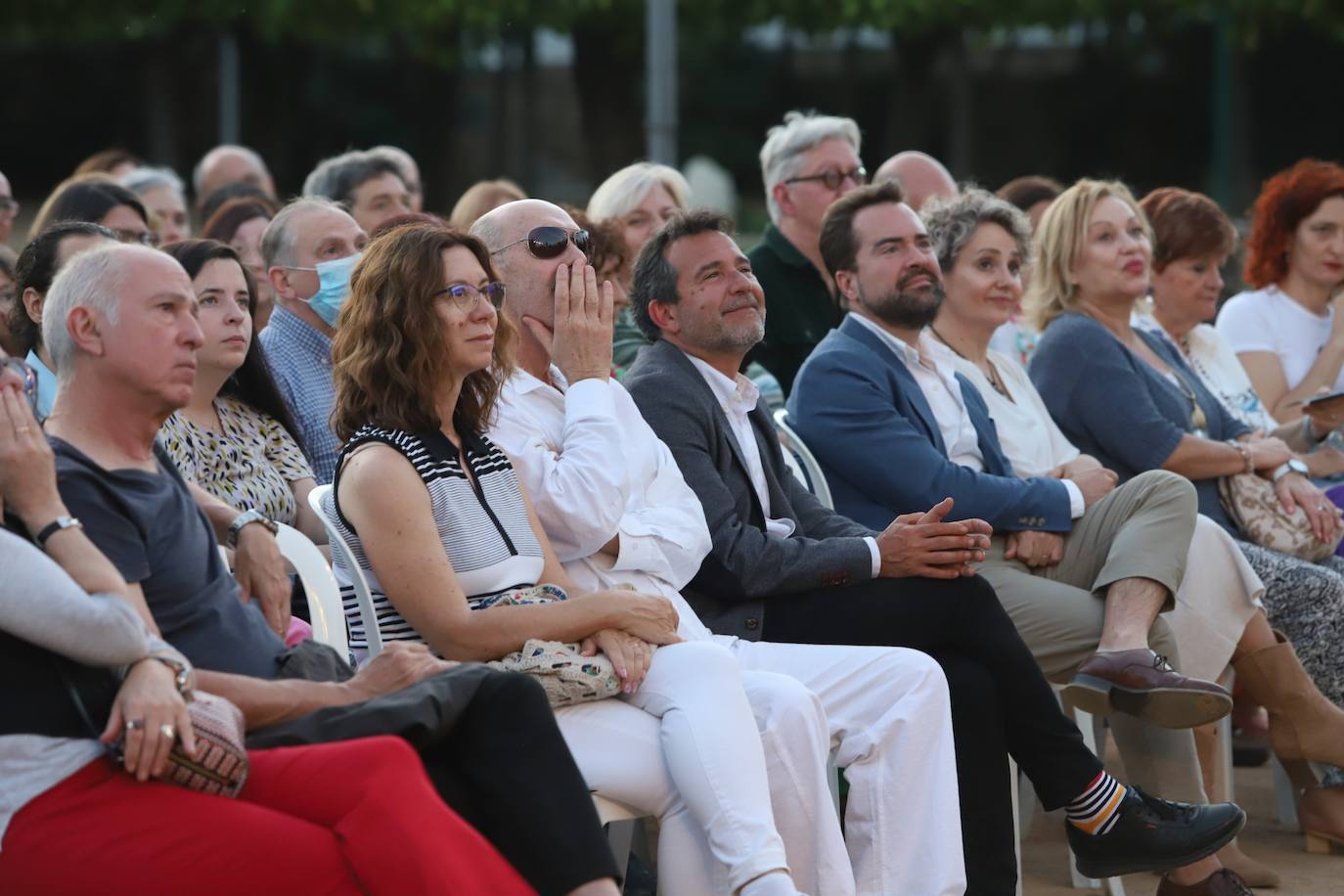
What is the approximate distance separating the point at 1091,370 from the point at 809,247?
1.33m

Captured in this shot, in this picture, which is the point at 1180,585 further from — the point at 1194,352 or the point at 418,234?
the point at 418,234

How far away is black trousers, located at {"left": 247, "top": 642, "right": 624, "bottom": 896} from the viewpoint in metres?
2.91

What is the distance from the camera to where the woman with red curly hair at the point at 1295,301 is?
6.62 meters

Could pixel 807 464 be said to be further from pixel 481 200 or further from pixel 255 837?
pixel 255 837

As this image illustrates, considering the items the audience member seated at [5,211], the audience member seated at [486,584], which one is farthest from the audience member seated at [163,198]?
the audience member seated at [486,584]

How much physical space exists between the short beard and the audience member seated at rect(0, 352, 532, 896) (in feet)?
8.24

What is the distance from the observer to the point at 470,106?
66.6 feet

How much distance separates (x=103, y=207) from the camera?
5.56 m

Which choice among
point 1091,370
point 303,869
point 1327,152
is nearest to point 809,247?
point 1091,370

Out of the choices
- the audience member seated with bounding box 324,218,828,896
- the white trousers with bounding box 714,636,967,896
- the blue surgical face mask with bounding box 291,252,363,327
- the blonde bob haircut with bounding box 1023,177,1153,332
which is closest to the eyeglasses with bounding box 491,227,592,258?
the audience member seated with bounding box 324,218,828,896

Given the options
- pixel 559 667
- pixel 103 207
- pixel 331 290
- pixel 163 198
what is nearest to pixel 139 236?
pixel 103 207

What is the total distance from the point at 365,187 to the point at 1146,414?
2912 mm

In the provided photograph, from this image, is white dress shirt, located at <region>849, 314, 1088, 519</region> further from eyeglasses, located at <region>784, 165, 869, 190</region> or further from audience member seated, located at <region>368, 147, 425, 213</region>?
audience member seated, located at <region>368, 147, 425, 213</region>

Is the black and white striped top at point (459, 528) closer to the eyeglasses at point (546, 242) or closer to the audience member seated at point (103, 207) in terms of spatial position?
the eyeglasses at point (546, 242)
